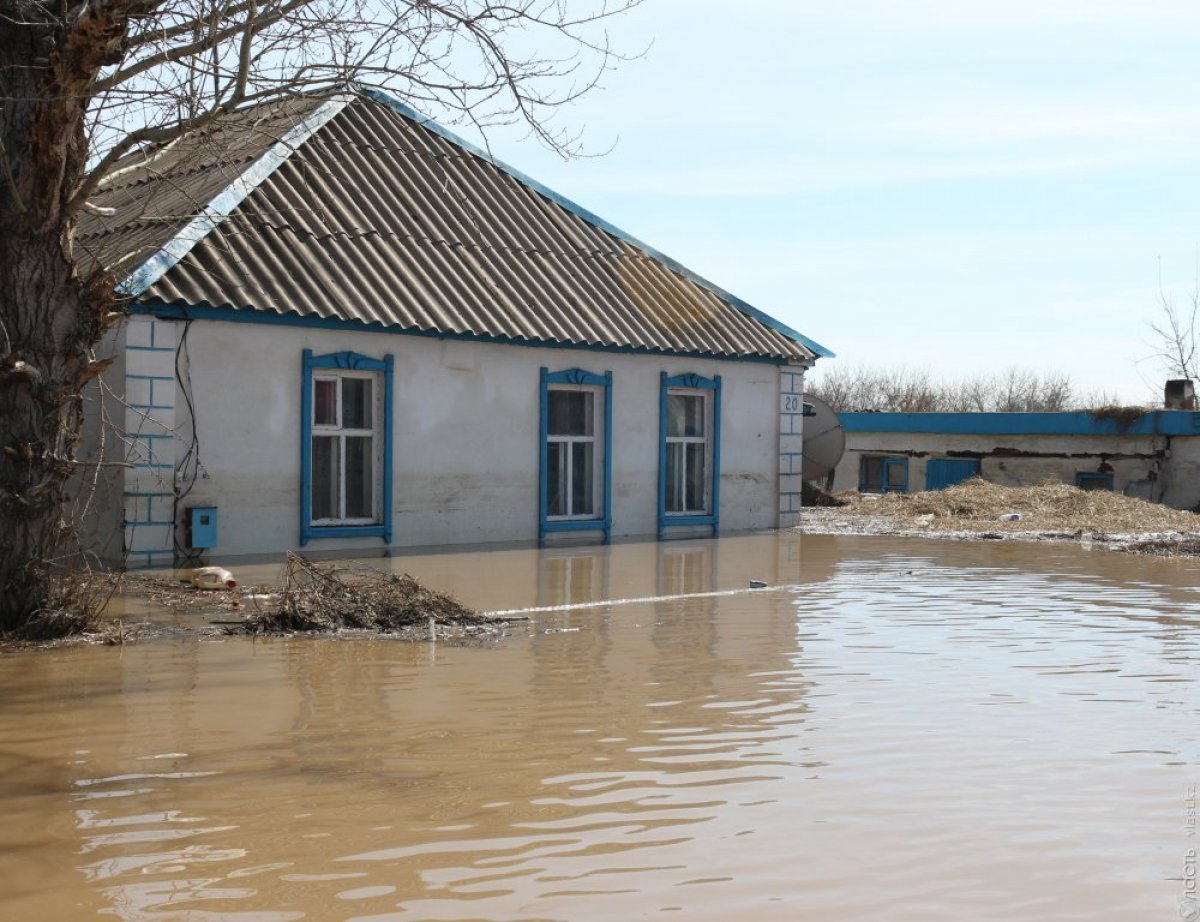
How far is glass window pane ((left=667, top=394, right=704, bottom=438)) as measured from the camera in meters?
20.2

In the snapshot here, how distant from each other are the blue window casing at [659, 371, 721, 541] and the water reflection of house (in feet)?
37.5

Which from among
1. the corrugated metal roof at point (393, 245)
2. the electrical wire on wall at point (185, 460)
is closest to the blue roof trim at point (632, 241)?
the corrugated metal roof at point (393, 245)

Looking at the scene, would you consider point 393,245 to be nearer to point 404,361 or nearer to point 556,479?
point 404,361

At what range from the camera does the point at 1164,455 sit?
28.4m

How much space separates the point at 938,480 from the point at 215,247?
20.6 metres

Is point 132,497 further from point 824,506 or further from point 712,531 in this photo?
point 824,506

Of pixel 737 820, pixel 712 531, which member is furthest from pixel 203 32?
pixel 712 531

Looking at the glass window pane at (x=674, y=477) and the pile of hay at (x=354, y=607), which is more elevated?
→ the glass window pane at (x=674, y=477)

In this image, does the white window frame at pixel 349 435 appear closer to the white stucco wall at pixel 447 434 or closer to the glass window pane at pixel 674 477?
the white stucco wall at pixel 447 434

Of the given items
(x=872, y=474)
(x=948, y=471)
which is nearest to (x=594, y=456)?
(x=948, y=471)

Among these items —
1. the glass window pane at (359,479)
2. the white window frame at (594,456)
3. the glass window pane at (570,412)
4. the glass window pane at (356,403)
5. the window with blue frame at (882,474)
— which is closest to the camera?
the glass window pane at (356,403)

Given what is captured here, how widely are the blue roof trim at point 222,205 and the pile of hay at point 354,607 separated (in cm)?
393

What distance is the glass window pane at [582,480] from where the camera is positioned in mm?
18969

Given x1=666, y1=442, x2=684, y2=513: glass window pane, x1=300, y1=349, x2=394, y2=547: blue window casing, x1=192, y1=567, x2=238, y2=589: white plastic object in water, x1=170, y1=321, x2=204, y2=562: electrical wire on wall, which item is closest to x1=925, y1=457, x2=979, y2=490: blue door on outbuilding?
Answer: x1=666, y1=442, x2=684, y2=513: glass window pane
